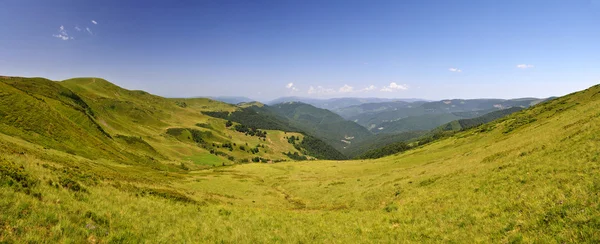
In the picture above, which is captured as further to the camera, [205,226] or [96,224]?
[205,226]

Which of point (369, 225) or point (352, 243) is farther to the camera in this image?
point (369, 225)

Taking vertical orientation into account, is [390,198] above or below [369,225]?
below

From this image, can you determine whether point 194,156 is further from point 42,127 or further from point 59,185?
point 59,185

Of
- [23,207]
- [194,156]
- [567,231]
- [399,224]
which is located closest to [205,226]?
[23,207]

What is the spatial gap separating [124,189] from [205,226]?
12.2 meters

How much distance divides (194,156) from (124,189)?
188 meters

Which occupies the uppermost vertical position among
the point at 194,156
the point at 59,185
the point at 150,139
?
the point at 59,185

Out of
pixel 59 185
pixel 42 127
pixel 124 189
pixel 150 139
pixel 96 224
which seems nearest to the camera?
pixel 96 224

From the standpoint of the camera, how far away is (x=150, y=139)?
195 meters

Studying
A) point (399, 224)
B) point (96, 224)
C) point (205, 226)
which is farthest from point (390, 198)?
point (96, 224)

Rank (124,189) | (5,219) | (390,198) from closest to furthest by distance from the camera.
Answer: (5,219)
(124,189)
(390,198)

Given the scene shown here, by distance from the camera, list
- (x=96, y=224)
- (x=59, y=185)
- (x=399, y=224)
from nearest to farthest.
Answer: (x=96, y=224) < (x=59, y=185) < (x=399, y=224)

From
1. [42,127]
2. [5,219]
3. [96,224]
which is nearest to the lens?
[5,219]

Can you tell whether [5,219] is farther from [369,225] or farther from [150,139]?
[150,139]
